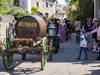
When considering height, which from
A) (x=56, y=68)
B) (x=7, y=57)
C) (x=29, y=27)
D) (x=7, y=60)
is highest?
(x=29, y=27)

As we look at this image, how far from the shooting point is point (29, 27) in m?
9.29

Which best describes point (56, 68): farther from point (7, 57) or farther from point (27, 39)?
point (7, 57)

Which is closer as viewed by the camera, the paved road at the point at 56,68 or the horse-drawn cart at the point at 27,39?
the paved road at the point at 56,68

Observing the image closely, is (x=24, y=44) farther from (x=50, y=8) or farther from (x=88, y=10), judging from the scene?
(x=50, y=8)

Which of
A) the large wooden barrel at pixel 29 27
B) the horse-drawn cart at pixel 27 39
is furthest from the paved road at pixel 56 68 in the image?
the large wooden barrel at pixel 29 27

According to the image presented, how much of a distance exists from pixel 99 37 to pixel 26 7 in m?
33.3

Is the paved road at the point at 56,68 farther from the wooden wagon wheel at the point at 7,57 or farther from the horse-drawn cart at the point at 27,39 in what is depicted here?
the horse-drawn cart at the point at 27,39

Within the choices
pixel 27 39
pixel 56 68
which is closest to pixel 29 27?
pixel 27 39

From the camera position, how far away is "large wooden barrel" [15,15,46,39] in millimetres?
9242

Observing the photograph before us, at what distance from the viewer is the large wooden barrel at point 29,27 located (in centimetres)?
924

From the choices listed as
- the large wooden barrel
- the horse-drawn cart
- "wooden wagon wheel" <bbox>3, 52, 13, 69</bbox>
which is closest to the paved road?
"wooden wagon wheel" <bbox>3, 52, 13, 69</bbox>

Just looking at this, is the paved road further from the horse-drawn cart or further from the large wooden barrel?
the large wooden barrel

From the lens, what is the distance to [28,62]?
1083 centimetres

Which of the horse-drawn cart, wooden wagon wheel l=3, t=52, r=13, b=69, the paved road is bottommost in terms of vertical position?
the paved road
